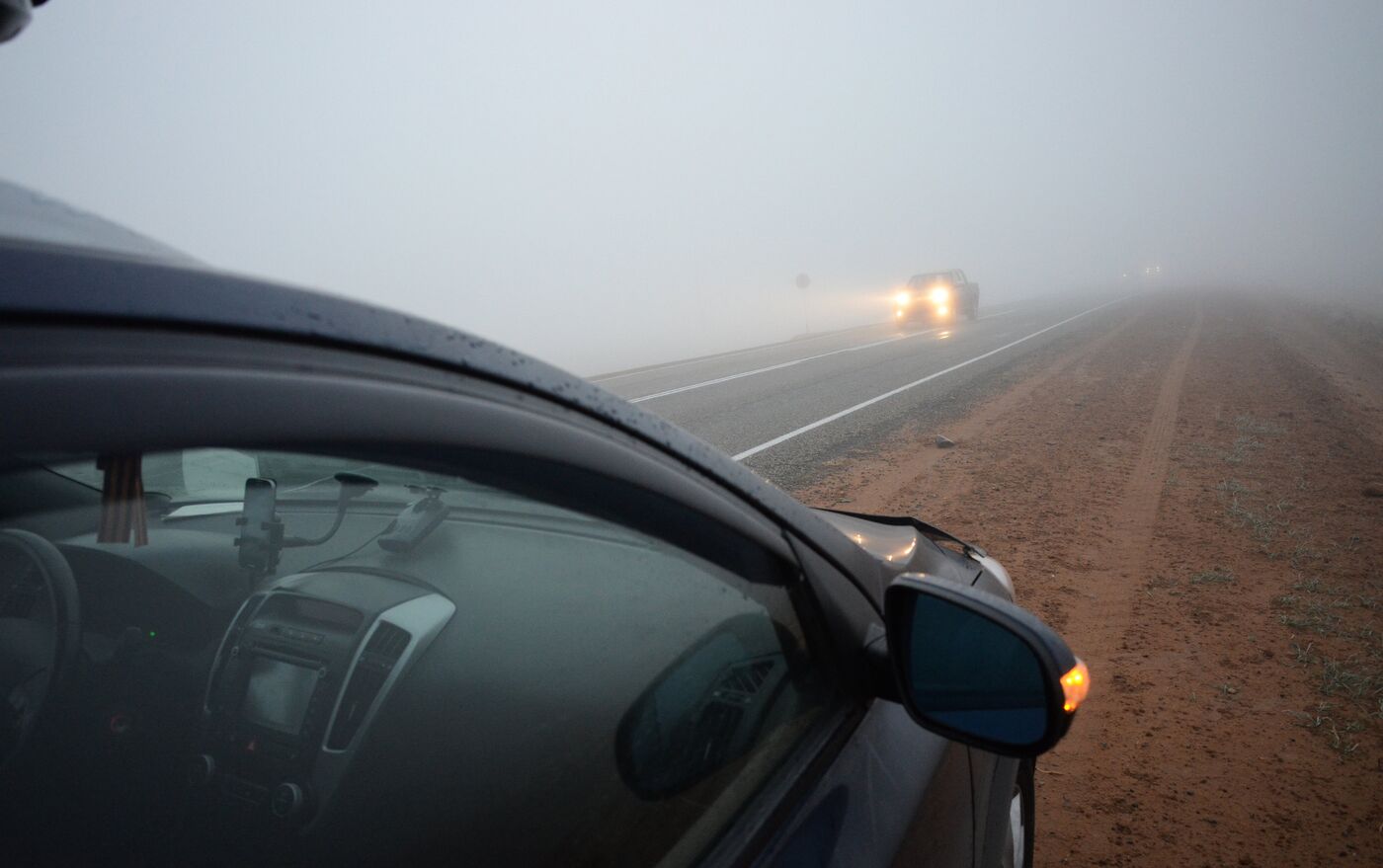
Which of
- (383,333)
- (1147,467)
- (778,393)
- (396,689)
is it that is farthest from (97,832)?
(778,393)

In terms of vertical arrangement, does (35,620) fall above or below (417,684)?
above

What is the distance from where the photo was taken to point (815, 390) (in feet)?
38.8

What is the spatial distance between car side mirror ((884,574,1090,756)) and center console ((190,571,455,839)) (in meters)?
0.81

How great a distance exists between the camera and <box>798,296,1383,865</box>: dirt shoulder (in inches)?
99.6

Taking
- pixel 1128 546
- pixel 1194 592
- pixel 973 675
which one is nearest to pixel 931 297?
pixel 1128 546

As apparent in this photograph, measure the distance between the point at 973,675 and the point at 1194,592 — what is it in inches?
150

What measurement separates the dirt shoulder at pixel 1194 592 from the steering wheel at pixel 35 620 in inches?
105

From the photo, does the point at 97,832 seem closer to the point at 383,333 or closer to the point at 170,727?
the point at 170,727

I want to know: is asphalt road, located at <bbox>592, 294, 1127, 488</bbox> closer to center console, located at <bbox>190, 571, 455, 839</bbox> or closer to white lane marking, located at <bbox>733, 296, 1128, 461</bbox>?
white lane marking, located at <bbox>733, 296, 1128, 461</bbox>

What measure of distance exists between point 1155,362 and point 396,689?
594 inches

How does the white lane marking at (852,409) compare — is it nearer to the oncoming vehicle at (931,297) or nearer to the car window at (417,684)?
the car window at (417,684)

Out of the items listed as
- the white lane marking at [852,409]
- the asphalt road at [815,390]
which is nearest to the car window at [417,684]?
the asphalt road at [815,390]

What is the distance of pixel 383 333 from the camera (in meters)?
0.69

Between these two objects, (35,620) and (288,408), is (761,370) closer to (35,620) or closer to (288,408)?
(35,620)
